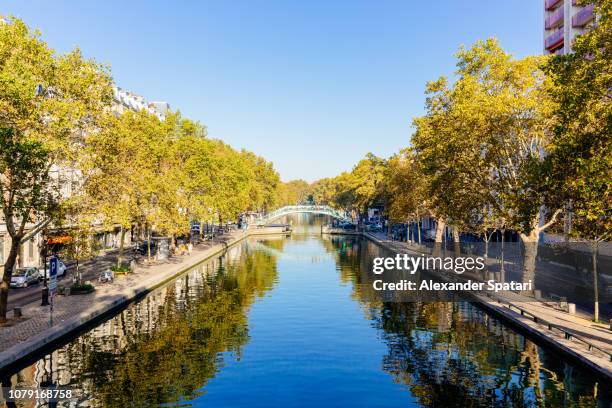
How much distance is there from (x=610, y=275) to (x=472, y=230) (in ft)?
43.1

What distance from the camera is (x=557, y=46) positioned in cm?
7262

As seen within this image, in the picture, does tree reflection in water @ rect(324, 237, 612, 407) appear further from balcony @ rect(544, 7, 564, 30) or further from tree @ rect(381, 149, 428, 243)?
balcony @ rect(544, 7, 564, 30)

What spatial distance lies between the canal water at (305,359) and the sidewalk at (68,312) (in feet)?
3.00

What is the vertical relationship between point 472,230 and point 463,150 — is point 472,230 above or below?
below

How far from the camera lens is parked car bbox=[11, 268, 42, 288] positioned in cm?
4269

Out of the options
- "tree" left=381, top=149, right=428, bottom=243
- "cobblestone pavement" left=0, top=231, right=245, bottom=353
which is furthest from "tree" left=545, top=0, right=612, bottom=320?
"tree" left=381, top=149, right=428, bottom=243

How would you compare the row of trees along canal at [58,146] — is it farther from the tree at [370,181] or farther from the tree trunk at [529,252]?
the tree at [370,181]

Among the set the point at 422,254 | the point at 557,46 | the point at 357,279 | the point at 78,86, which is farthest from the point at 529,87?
the point at 557,46

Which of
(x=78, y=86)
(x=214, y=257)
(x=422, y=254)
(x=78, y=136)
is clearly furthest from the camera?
(x=214, y=257)

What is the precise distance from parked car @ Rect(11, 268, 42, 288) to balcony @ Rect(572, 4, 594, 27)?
61.7 metres

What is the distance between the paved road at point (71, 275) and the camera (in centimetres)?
3800

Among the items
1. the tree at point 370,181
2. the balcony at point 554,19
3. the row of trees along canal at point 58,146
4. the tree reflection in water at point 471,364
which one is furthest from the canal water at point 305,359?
the tree at point 370,181

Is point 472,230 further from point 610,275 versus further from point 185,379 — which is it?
point 185,379

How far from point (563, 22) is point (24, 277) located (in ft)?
226
